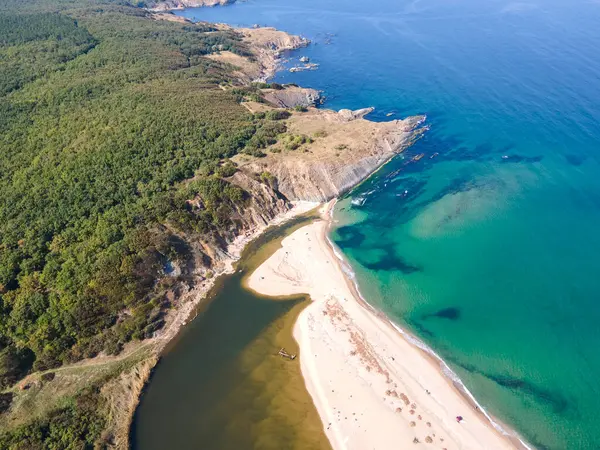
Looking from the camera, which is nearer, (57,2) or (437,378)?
(437,378)

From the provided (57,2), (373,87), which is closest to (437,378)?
(373,87)

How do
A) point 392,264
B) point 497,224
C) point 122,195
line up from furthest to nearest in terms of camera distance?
point 497,224 < point 122,195 < point 392,264

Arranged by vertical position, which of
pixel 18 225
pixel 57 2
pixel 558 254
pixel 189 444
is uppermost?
pixel 57 2

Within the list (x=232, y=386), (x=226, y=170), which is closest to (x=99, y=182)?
(x=226, y=170)

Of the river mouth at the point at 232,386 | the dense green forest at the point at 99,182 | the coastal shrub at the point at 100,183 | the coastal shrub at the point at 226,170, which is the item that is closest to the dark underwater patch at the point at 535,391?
the river mouth at the point at 232,386

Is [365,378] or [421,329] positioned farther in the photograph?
[421,329]

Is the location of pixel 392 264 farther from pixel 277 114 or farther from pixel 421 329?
pixel 277 114

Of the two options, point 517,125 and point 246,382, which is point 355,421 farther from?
point 517,125
